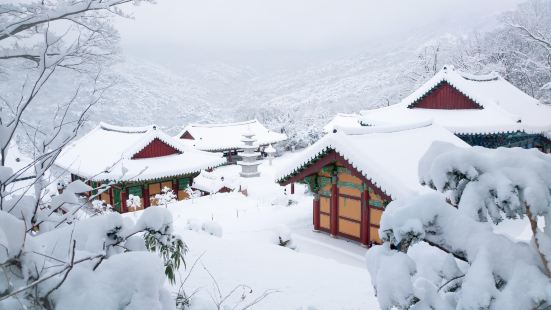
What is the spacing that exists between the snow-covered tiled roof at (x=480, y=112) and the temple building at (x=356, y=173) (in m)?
6.25

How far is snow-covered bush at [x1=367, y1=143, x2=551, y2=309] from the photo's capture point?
100 inches

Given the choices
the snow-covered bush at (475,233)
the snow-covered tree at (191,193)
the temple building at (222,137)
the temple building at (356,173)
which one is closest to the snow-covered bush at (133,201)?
the snow-covered tree at (191,193)

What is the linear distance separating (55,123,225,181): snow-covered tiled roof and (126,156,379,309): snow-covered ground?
8147mm

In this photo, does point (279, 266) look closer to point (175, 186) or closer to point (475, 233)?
point (475, 233)

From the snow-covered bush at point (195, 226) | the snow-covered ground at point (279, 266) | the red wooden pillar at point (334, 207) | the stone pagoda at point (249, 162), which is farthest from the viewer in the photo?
the stone pagoda at point (249, 162)

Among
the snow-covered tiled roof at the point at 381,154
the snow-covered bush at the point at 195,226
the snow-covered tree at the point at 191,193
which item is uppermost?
the snow-covered tiled roof at the point at 381,154

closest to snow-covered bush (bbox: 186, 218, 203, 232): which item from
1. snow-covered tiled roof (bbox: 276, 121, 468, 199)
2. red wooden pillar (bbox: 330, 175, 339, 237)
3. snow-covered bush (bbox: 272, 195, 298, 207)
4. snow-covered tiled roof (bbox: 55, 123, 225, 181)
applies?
snow-covered tiled roof (bbox: 276, 121, 468, 199)

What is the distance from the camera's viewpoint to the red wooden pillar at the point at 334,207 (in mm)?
11420

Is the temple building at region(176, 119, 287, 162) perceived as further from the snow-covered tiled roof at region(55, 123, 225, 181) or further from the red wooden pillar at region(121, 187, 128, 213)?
the red wooden pillar at region(121, 187, 128, 213)

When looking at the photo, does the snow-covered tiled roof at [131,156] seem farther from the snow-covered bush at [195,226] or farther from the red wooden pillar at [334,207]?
the red wooden pillar at [334,207]

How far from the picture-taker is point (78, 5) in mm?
3820

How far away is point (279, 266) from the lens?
346 inches

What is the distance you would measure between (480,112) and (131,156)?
60.8 feet

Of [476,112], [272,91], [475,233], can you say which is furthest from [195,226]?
[272,91]
